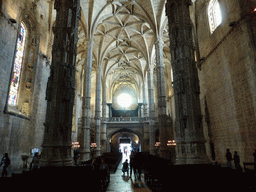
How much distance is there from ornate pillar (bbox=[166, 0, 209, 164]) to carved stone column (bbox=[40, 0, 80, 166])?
5305 millimetres

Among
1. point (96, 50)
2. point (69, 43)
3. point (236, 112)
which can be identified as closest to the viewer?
point (69, 43)

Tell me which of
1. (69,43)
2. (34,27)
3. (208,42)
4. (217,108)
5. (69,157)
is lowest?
(69,157)

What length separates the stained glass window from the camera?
13.3 meters

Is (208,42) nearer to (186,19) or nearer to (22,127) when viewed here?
(186,19)

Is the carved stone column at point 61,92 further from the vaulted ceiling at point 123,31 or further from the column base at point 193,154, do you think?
the vaulted ceiling at point 123,31

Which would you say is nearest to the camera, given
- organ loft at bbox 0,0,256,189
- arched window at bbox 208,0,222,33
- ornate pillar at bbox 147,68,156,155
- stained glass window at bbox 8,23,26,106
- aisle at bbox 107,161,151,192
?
aisle at bbox 107,161,151,192

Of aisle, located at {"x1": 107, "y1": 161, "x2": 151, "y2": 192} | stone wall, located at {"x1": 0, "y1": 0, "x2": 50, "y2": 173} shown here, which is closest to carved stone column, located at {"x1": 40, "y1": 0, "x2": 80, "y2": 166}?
aisle, located at {"x1": 107, "y1": 161, "x2": 151, "y2": 192}

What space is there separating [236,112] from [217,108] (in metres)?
2.73

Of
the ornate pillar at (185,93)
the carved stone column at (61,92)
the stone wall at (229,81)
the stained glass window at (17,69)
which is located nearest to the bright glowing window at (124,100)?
the stone wall at (229,81)

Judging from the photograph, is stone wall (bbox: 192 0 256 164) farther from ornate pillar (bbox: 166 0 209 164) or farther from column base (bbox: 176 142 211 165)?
column base (bbox: 176 142 211 165)

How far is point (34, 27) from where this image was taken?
1567 centimetres

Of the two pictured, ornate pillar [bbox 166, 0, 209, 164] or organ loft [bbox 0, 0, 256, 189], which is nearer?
ornate pillar [bbox 166, 0, 209, 164]

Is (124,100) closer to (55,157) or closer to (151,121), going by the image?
(151,121)

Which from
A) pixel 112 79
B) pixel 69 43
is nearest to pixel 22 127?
pixel 69 43
